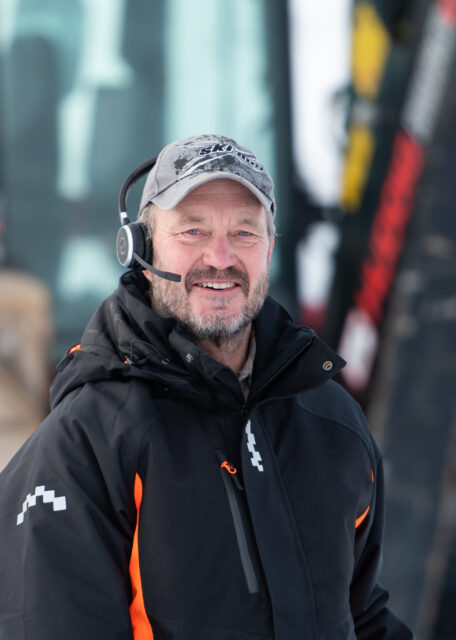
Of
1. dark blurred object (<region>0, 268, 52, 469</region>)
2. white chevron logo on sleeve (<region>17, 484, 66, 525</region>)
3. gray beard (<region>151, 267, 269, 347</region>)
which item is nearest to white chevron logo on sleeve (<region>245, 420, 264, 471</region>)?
gray beard (<region>151, 267, 269, 347</region>)

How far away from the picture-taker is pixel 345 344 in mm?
3871

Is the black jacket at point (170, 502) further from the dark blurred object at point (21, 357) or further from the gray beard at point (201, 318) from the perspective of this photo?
the dark blurred object at point (21, 357)

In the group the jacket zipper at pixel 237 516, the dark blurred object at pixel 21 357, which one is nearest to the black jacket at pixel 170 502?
the jacket zipper at pixel 237 516

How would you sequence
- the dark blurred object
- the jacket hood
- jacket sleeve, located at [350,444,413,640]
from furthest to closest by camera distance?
the dark blurred object < jacket sleeve, located at [350,444,413,640] < the jacket hood

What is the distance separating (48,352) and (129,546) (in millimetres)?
2304

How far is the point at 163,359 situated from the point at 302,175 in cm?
268

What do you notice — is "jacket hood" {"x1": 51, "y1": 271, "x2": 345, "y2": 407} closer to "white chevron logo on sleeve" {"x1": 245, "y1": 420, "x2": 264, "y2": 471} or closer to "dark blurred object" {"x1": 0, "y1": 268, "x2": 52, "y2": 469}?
"white chevron logo on sleeve" {"x1": 245, "y1": 420, "x2": 264, "y2": 471}

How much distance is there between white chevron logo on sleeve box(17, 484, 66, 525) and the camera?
1.18 m

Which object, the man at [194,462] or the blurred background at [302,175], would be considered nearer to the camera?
the man at [194,462]

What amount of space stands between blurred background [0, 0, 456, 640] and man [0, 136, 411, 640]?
2058 mm

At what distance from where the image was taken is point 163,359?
4.20 feet

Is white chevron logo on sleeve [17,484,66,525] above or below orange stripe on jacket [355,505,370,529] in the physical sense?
above

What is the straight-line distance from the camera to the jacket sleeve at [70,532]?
1143 millimetres

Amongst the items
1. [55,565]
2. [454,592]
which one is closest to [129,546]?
[55,565]
